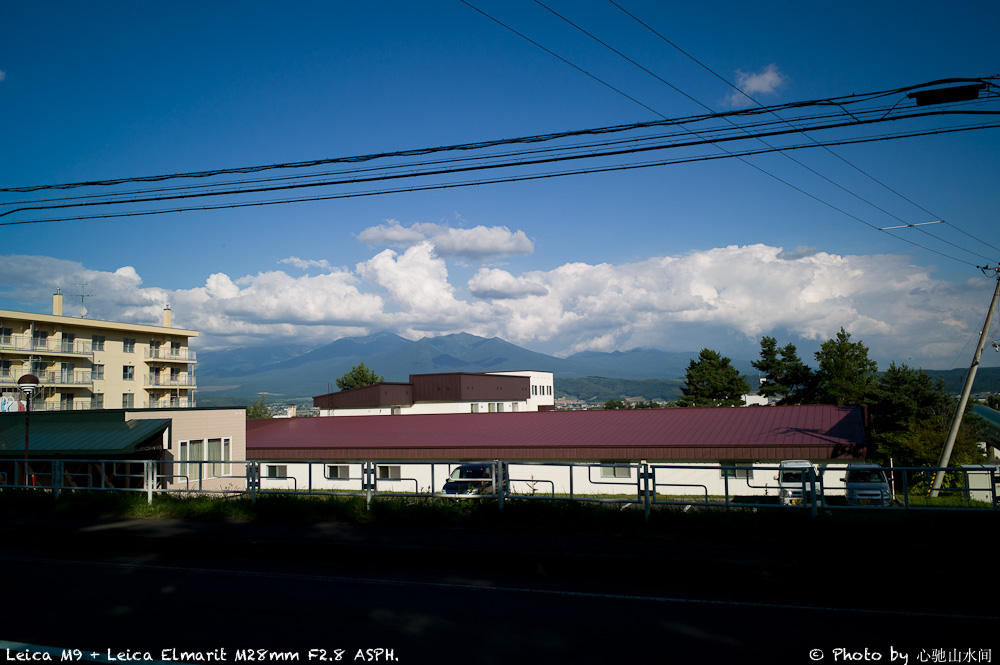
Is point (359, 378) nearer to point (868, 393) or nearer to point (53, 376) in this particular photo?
point (53, 376)

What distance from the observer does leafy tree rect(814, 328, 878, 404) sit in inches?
2968

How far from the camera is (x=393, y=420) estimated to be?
135 feet

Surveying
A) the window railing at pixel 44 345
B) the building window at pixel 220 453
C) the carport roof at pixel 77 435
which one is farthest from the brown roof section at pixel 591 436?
the window railing at pixel 44 345

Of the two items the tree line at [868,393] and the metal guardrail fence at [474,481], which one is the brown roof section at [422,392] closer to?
the metal guardrail fence at [474,481]

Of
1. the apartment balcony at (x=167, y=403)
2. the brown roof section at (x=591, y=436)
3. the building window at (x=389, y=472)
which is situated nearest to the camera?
the brown roof section at (x=591, y=436)

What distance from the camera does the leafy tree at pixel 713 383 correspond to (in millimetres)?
94438

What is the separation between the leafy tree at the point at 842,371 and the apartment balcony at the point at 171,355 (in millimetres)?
73891

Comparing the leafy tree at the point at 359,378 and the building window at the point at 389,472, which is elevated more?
the leafy tree at the point at 359,378

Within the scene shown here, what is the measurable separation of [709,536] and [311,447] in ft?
88.1

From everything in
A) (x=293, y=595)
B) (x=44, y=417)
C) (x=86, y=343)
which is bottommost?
(x=293, y=595)

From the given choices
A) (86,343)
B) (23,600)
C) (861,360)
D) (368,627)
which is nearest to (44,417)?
(23,600)

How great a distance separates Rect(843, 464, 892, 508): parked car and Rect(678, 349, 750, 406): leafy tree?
73.1 m

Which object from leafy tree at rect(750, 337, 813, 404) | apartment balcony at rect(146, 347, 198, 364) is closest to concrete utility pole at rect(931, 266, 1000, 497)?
leafy tree at rect(750, 337, 813, 404)

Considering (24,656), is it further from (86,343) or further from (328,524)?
(86,343)
